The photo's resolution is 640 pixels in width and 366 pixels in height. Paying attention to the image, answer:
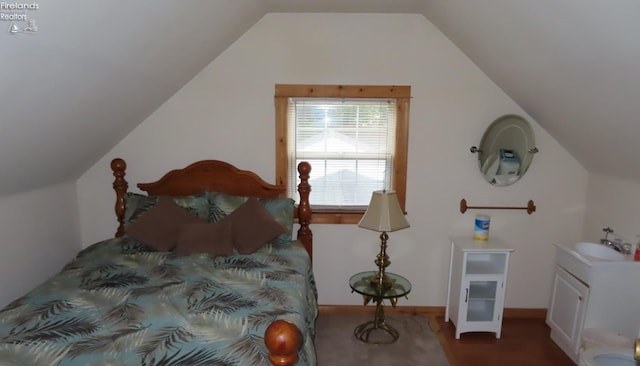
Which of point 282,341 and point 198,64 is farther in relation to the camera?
point 198,64

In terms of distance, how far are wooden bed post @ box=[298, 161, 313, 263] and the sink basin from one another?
2.02 metres


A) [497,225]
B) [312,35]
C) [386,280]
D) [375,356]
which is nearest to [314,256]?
[386,280]

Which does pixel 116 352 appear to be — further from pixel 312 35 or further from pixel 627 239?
pixel 627 239

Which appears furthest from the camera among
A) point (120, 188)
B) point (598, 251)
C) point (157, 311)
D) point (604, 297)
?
point (120, 188)

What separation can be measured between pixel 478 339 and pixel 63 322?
274 centimetres

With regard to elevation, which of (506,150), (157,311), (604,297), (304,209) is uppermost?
(506,150)

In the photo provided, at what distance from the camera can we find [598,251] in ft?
8.79

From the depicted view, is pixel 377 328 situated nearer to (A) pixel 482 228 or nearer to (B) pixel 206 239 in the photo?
(A) pixel 482 228

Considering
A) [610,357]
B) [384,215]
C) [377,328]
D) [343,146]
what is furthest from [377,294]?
[610,357]

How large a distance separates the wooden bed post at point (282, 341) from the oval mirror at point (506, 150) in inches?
93.4

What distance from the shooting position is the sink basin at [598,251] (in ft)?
8.33

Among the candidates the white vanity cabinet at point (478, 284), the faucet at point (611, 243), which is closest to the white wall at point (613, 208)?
the faucet at point (611, 243)

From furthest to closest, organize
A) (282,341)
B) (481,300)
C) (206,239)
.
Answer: (481,300)
(206,239)
(282,341)

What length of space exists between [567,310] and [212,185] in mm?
2853
